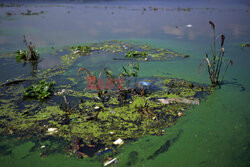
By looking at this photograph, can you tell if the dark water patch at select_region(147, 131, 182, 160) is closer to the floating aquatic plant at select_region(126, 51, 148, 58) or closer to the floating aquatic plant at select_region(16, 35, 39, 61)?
the floating aquatic plant at select_region(126, 51, 148, 58)

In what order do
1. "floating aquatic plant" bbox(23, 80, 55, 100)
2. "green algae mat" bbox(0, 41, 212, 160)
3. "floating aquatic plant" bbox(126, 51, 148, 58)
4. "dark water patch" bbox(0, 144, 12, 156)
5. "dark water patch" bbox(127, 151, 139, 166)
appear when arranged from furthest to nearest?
"floating aquatic plant" bbox(126, 51, 148, 58) < "floating aquatic plant" bbox(23, 80, 55, 100) < "green algae mat" bbox(0, 41, 212, 160) < "dark water patch" bbox(0, 144, 12, 156) < "dark water patch" bbox(127, 151, 139, 166)

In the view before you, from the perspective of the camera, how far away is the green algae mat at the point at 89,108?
74.4 inches

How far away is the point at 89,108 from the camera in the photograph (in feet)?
7.82

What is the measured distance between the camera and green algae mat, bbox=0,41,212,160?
1.89 meters

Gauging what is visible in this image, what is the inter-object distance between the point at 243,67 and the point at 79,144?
3.49 metres

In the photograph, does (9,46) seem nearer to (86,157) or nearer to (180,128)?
(86,157)

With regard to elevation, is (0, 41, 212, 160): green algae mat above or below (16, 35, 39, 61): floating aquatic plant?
below

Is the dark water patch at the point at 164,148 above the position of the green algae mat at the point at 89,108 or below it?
below

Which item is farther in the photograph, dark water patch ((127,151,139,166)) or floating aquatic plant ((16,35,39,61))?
floating aquatic plant ((16,35,39,61))

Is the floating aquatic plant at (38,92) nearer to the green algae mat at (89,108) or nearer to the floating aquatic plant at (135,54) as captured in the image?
the green algae mat at (89,108)

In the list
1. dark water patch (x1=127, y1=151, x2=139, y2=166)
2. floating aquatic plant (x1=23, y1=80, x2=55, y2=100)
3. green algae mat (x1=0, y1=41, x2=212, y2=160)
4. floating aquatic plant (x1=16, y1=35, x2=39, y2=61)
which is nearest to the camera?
dark water patch (x1=127, y1=151, x2=139, y2=166)

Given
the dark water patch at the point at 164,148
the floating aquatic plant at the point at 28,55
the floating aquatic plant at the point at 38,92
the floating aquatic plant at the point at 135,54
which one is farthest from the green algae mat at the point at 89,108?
the floating aquatic plant at the point at 135,54

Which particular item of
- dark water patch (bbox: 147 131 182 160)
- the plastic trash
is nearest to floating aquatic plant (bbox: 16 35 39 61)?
the plastic trash

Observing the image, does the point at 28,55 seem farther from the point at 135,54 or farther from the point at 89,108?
the point at 89,108
